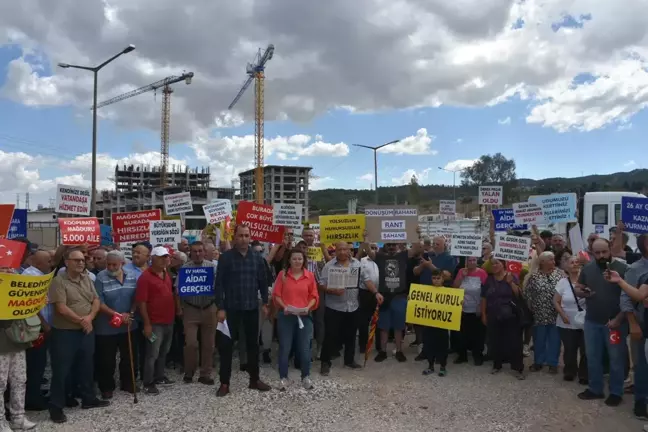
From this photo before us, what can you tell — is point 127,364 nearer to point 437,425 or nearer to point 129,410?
point 129,410

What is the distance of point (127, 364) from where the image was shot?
696 cm

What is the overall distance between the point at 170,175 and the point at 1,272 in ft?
545

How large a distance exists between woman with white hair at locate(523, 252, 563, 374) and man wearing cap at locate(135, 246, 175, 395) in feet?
16.9

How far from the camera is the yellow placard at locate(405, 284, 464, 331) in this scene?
309 inches

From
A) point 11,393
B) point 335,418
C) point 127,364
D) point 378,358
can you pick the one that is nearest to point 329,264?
point 378,358

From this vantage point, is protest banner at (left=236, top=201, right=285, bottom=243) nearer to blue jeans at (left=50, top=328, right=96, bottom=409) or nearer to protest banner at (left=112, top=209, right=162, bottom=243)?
protest banner at (left=112, top=209, right=162, bottom=243)

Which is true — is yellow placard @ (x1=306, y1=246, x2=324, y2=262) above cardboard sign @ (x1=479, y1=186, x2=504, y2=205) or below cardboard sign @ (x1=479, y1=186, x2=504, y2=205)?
below

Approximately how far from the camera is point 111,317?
6.64m

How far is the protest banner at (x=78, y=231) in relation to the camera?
7902mm

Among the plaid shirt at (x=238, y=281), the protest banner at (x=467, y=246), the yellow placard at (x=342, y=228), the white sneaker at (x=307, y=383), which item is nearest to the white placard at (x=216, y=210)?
the yellow placard at (x=342, y=228)

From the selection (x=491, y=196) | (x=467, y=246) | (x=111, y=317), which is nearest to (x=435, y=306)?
(x=467, y=246)

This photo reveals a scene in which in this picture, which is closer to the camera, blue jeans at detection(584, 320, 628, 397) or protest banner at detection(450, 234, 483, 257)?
blue jeans at detection(584, 320, 628, 397)

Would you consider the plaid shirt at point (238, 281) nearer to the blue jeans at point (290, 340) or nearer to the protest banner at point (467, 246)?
the blue jeans at point (290, 340)

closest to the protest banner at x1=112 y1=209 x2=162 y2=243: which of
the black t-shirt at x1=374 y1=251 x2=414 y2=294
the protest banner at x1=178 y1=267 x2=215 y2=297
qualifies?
the protest banner at x1=178 y1=267 x2=215 y2=297
